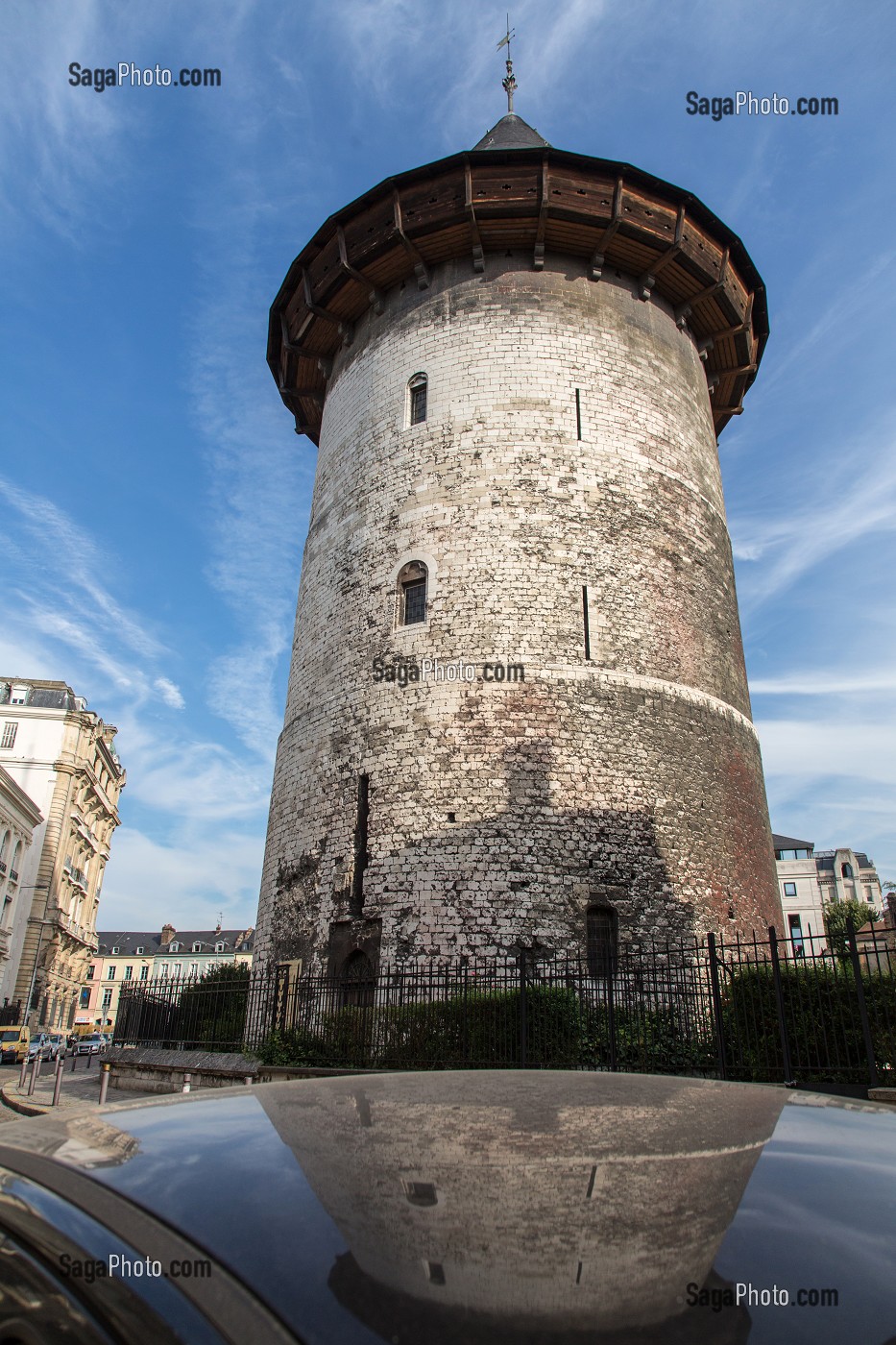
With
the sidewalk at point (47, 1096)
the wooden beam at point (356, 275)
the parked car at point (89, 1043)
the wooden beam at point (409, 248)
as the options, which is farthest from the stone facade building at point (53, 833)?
the wooden beam at point (409, 248)

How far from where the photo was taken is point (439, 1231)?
1088 millimetres

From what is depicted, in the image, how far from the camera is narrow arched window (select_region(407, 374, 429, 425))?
1681cm

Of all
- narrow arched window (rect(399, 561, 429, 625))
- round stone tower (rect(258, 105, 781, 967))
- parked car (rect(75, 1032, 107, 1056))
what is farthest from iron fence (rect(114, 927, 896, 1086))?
parked car (rect(75, 1032, 107, 1056))

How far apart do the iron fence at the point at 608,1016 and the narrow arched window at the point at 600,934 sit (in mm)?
138

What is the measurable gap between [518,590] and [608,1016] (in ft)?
21.9

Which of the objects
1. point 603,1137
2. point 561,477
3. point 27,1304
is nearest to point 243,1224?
point 27,1304

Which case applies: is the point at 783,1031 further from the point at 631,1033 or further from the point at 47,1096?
the point at 47,1096

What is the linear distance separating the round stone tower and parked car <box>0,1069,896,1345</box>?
1145cm

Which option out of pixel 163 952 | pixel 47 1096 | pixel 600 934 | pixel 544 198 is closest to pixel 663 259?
pixel 544 198

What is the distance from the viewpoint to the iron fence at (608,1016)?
920cm

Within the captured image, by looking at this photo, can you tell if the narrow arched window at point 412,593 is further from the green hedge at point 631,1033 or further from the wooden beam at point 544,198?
the wooden beam at point 544,198

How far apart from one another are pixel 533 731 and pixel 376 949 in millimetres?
3994

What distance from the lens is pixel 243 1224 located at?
1.12 m

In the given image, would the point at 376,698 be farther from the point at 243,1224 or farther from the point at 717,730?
the point at 243,1224
